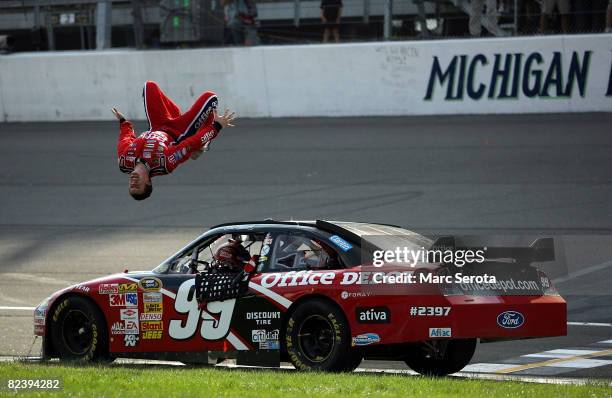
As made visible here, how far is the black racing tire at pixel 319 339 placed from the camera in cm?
986

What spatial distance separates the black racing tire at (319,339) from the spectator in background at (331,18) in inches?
567

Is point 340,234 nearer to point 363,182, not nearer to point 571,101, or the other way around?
point 363,182

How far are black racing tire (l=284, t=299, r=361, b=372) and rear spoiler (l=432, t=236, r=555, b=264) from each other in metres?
1.08

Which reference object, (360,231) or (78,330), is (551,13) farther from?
(78,330)

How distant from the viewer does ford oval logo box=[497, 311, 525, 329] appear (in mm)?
9586

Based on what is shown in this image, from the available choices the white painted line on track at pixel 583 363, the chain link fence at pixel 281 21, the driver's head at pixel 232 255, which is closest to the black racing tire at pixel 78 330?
the driver's head at pixel 232 255

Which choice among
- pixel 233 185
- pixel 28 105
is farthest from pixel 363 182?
pixel 28 105

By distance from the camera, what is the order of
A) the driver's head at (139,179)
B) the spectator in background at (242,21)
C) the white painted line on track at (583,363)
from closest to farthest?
the driver's head at (139,179) → the white painted line on track at (583,363) → the spectator in background at (242,21)

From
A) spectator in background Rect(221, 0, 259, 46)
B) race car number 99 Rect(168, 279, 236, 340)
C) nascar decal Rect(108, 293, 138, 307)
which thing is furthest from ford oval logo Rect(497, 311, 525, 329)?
spectator in background Rect(221, 0, 259, 46)

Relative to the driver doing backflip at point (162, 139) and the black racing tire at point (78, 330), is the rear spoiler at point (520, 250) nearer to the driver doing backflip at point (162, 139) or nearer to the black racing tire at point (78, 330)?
the driver doing backflip at point (162, 139)

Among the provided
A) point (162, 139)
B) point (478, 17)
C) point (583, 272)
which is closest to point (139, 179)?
point (162, 139)

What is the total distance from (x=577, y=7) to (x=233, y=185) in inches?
300

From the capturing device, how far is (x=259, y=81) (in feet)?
78.8

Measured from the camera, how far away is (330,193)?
61.5 feet
